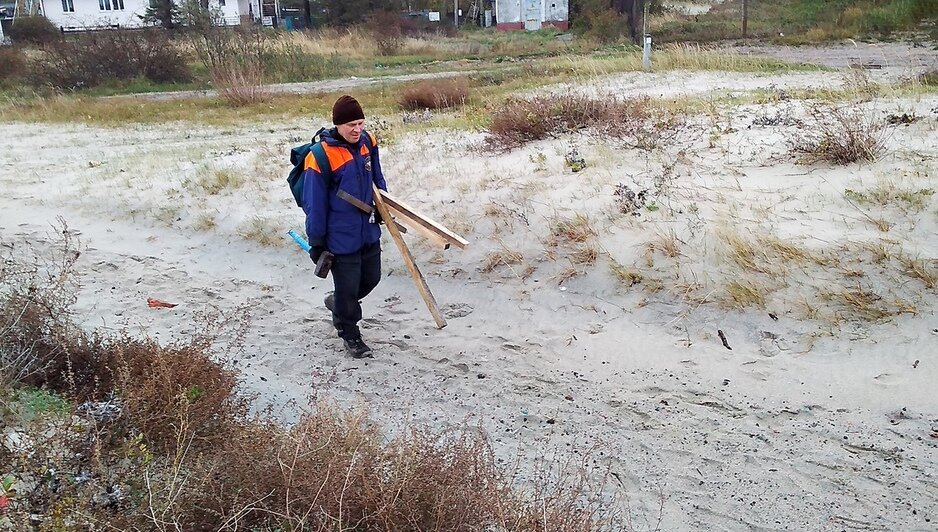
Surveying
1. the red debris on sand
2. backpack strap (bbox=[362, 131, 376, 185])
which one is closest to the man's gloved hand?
backpack strap (bbox=[362, 131, 376, 185])

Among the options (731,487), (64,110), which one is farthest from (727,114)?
(64,110)

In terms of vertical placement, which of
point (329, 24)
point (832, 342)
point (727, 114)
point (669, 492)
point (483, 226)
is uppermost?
point (329, 24)

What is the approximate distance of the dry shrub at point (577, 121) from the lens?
8195 mm

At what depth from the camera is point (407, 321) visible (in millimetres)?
5918

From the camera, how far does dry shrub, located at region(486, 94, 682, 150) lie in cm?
820

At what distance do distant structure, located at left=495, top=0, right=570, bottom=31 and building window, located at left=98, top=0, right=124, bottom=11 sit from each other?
21.3 m

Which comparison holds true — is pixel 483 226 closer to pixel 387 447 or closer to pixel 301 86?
pixel 387 447

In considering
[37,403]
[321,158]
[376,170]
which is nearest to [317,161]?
[321,158]

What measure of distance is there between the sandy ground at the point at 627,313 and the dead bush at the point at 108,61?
14.6 meters

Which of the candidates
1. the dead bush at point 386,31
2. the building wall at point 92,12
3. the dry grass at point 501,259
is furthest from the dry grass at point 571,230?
the building wall at point 92,12

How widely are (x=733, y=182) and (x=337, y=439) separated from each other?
14.9ft

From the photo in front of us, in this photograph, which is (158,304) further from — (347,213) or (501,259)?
(501,259)

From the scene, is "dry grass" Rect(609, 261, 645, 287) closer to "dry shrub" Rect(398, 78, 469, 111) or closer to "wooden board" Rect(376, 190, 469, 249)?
"wooden board" Rect(376, 190, 469, 249)

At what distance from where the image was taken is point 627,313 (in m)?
5.58
